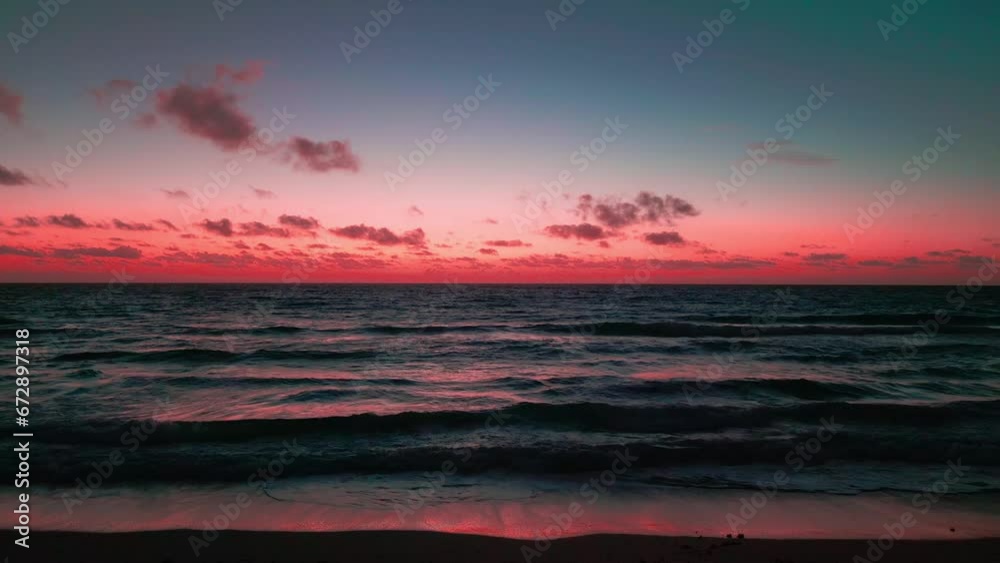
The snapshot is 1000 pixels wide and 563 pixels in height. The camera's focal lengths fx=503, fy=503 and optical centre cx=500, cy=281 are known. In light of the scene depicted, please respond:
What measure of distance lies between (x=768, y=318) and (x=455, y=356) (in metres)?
36.2

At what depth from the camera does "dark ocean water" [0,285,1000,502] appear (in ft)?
34.4

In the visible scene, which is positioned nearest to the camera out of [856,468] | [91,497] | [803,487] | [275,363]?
[91,497]

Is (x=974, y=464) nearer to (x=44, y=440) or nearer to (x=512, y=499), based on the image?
(x=512, y=499)

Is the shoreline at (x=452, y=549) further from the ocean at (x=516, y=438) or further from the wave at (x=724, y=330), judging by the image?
the wave at (x=724, y=330)

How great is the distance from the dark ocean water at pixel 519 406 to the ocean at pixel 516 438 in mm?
87

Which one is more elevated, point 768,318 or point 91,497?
point 768,318

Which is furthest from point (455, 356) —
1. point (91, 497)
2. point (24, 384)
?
point (91, 497)

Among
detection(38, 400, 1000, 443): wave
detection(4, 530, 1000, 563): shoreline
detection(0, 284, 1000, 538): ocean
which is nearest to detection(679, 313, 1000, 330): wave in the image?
detection(0, 284, 1000, 538): ocean

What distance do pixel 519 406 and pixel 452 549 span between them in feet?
29.5

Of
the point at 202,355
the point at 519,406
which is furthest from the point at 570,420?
the point at 202,355

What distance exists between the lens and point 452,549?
686cm

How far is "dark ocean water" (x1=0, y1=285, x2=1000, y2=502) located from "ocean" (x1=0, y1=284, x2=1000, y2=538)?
3.4 inches

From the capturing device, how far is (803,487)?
933 centimetres

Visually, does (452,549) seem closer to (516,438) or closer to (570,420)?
(516,438)
